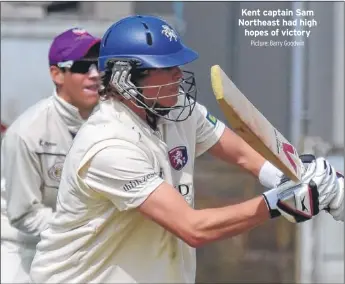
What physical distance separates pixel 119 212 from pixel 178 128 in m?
0.38

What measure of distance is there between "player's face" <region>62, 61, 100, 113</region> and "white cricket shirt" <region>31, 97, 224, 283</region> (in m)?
1.08

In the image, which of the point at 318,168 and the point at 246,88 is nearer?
the point at 318,168

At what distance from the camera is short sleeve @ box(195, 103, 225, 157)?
139 inches

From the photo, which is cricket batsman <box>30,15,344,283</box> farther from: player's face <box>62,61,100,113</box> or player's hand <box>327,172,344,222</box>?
player's face <box>62,61,100,113</box>

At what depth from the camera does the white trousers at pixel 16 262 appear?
174 inches

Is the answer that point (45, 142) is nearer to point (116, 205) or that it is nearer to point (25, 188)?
point (25, 188)

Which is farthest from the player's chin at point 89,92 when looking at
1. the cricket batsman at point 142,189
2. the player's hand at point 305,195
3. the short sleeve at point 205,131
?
the player's hand at point 305,195

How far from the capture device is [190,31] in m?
5.55

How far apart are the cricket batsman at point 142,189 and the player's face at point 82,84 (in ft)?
3.48

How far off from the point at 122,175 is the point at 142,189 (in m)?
0.08

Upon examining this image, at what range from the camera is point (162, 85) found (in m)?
3.16

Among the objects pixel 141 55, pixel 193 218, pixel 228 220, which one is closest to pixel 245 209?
pixel 228 220

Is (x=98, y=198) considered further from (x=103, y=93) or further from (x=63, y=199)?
(x=103, y=93)

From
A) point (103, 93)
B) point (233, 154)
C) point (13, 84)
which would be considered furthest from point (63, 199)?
point (13, 84)
